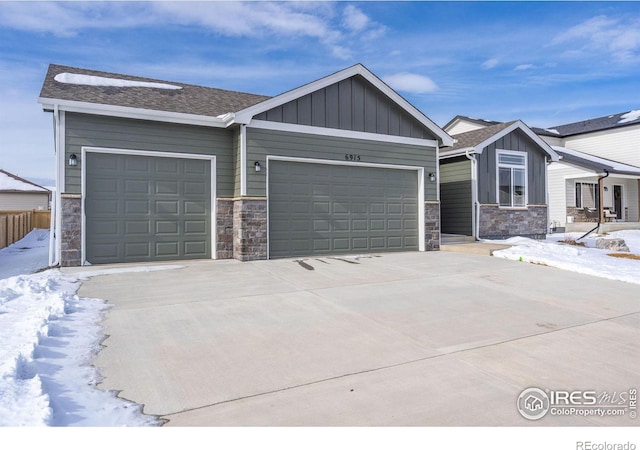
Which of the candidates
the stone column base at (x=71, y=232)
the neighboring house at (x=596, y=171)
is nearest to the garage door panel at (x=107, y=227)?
the stone column base at (x=71, y=232)

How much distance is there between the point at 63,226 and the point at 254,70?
321 inches

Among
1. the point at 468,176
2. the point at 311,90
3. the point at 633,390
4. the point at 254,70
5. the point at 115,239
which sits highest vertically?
the point at 254,70

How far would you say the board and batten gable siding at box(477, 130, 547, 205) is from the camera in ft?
44.1

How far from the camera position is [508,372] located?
3.26 meters

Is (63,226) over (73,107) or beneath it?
beneath

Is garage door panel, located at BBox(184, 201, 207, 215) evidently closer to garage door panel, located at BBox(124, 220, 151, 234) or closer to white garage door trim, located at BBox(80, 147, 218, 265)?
white garage door trim, located at BBox(80, 147, 218, 265)

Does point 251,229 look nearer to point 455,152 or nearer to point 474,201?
point 474,201

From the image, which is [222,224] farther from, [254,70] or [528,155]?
[528,155]

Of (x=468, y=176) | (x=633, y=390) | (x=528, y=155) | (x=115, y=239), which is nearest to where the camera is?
(x=633, y=390)

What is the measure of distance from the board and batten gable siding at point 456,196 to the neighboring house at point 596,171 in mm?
6511

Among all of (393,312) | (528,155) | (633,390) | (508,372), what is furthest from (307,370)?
(528,155)

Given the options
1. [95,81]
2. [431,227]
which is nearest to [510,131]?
[431,227]

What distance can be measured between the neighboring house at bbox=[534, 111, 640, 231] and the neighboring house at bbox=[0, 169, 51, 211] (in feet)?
106

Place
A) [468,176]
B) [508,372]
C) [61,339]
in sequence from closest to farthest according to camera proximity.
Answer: [508,372], [61,339], [468,176]
